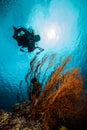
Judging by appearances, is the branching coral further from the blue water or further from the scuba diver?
the blue water

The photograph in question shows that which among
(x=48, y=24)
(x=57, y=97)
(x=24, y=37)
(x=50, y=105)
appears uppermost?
(x=48, y=24)

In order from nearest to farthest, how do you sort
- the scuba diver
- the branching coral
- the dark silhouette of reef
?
the dark silhouette of reef, the branching coral, the scuba diver

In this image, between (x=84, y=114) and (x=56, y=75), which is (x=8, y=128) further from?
(x=84, y=114)

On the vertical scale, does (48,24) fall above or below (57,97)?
above

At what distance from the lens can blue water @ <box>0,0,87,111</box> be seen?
12.9 metres

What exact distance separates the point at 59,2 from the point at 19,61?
672 centimetres

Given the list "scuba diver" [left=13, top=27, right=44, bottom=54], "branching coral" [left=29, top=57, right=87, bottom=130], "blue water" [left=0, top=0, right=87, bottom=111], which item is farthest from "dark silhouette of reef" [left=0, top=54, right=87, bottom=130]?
"blue water" [left=0, top=0, right=87, bottom=111]

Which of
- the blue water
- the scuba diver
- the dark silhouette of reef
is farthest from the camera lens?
the blue water

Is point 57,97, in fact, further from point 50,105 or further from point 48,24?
point 48,24

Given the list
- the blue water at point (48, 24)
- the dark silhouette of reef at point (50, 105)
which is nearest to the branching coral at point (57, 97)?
the dark silhouette of reef at point (50, 105)

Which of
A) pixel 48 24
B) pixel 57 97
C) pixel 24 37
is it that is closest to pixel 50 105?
pixel 57 97

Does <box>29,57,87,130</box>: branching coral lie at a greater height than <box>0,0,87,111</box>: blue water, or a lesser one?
lesser

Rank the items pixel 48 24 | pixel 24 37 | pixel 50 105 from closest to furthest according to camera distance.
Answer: pixel 50 105
pixel 24 37
pixel 48 24

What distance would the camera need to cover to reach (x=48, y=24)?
13.7 meters
